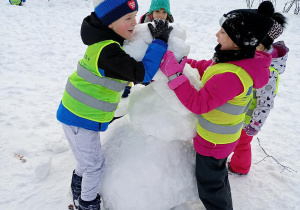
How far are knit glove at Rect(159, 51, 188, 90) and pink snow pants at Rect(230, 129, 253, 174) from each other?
1332 mm

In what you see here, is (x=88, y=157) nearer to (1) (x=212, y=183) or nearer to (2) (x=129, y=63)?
(2) (x=129, y=63)

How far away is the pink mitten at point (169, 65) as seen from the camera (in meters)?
1.80

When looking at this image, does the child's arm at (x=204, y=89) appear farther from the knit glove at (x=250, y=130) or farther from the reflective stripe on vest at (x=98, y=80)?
the knit glove at (x=250, y=130)

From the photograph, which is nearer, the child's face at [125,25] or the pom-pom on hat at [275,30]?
the child's face at [125,25]

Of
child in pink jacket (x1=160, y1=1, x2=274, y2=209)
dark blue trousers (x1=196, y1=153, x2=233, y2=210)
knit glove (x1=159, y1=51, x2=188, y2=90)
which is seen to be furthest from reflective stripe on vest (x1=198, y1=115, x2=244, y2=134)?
knit glove (x1=159, y1=51, x2=188, y2=90)

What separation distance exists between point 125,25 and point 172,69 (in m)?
0.49

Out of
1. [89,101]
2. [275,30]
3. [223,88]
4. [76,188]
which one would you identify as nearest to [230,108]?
[223,88]

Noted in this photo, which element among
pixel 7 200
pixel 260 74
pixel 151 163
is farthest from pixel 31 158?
pixel 260 74

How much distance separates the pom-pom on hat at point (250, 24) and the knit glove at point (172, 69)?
45 cm

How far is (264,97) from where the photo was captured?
8.23 ft

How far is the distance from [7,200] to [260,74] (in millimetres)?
2490

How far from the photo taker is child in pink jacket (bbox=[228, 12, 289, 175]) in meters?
2.42

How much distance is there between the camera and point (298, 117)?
394 cm

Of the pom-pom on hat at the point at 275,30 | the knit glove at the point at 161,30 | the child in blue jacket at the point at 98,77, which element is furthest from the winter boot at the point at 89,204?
the pom-pom on hat at the point at 275,30
